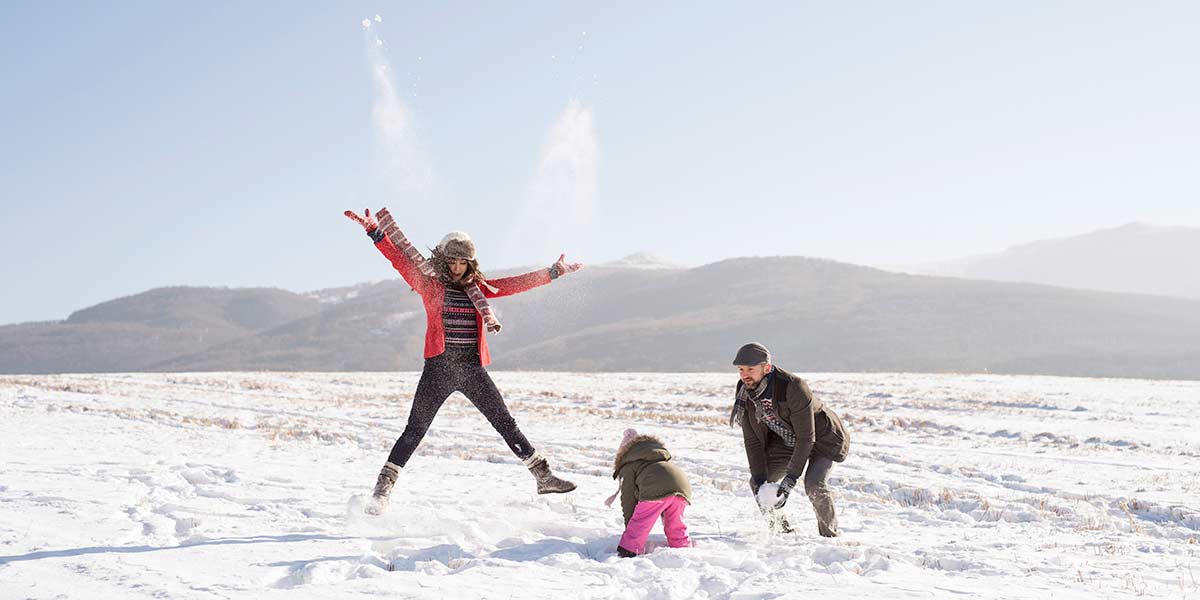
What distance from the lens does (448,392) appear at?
599 cm

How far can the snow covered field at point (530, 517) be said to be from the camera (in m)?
4.31

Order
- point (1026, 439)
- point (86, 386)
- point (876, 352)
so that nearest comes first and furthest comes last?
point (1026, 439) < point (86, 386) < point (876, 352)

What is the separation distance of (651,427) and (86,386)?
60.9ft

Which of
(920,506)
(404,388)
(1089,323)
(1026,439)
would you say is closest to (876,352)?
(1089,323)

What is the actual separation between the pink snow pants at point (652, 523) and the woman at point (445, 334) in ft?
3.47

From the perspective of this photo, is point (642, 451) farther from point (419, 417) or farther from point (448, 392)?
point (419, 417)

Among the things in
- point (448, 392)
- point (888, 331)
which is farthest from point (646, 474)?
point (888, 331)

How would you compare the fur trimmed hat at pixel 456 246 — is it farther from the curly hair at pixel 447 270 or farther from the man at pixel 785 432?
the man at pixel 785 432

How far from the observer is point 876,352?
122 meters

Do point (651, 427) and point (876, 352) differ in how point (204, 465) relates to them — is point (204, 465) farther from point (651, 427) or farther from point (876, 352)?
point (876, 352)

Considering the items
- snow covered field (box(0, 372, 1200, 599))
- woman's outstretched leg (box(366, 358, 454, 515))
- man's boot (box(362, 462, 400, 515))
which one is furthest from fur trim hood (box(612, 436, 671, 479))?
man's boot (box(362, 462, 400, 515))

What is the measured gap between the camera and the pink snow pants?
514 cm

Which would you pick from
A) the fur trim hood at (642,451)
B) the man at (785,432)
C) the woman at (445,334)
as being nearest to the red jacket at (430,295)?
the woman at (445,334)

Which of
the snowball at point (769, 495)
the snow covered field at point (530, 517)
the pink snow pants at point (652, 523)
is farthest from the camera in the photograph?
the snowball at point (769, 495)
